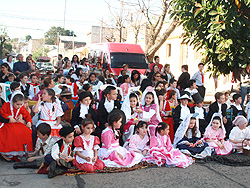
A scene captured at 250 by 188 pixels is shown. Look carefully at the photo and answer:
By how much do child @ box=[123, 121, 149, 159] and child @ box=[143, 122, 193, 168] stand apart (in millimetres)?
133

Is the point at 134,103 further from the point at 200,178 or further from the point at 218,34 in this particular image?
the point at 218,34

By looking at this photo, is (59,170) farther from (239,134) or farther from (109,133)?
(239,134)

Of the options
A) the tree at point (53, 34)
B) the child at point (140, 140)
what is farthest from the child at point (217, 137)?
the tree at point (53, 34)

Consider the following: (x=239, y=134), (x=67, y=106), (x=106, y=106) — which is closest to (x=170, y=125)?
(x=239, y=134)

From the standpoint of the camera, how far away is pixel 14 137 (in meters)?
5.72

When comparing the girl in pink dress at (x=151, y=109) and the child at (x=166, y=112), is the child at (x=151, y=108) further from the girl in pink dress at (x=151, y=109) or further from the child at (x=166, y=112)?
the child at (x=166, y=112)

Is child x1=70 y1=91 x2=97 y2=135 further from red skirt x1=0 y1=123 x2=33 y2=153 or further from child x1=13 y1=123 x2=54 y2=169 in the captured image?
red skirt x1=0 y1=123 x2=33 y2=153

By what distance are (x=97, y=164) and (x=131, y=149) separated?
974 millimetres

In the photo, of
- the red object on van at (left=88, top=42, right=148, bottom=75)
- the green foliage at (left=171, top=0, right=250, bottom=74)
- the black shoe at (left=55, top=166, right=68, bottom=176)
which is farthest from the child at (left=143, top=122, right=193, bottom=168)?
the red object on van at (left=88, top=42, right=148, bottom=75)

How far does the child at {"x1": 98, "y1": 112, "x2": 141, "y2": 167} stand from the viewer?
5590 millimetres

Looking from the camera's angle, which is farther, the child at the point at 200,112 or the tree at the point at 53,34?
the tree at the point at 53,34

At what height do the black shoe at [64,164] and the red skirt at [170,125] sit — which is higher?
the red skirt at [170,125]

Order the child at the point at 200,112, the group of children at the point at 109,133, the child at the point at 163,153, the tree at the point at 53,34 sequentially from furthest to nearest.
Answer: the tree at the point at 53,34
the child at the point at 200,112
the child at the point at 163,153
the group of children at the point at 109,133

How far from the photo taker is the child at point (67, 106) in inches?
276
